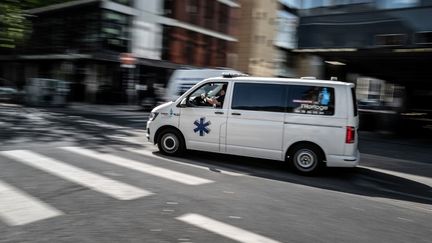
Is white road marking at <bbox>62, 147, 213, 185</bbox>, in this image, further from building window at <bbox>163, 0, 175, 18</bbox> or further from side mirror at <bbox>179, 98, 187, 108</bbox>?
building window at <bbox>163, 0, 175, 18</bbox>

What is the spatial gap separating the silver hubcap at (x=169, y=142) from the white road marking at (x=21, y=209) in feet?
13.0

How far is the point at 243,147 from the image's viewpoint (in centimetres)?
908

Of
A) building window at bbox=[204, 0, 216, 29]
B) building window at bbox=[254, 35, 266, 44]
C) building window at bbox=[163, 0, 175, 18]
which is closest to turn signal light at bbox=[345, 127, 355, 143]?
building window at bbox=[163, 0, 175, 18]

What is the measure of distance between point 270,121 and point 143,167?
2.52m

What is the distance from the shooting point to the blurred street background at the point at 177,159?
5.21 m

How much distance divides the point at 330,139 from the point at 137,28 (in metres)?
25.9

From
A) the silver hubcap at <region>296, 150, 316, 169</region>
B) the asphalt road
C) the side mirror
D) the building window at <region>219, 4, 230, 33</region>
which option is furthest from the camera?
the building window at <region>219, 4, 230, 33</region>

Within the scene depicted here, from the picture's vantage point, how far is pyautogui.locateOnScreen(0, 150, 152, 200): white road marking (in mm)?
6336

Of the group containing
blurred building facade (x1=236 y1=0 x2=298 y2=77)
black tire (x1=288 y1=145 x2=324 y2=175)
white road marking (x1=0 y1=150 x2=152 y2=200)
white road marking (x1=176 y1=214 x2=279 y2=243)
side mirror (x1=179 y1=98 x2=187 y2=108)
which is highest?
blurred building facade (x1=236 y1=0 x2=298 y2=77)

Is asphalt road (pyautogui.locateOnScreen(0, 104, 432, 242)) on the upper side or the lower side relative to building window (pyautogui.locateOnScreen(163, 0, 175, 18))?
lower

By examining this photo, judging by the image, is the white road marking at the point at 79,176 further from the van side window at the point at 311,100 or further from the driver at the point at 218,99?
the van side window at the point at 311,100

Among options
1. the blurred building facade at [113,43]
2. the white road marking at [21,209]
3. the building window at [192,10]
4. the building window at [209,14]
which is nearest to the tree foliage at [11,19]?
the blurred building facade at [113,43]

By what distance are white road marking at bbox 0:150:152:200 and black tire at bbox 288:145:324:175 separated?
3375 mm

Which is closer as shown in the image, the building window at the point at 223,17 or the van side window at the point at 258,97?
the van side window at the point at 258,97
